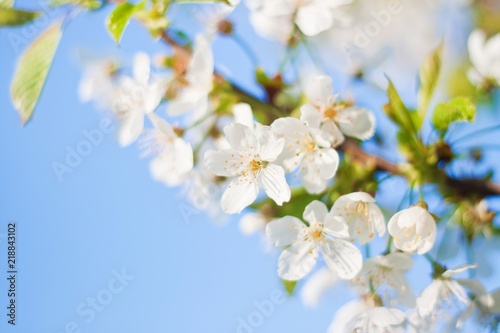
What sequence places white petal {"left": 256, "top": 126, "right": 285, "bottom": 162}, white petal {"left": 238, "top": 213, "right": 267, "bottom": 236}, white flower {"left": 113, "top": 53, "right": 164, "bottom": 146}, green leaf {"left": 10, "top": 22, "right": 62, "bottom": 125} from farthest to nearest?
white petal {"left": 238, "top": 213, "right": 267, "bottom": 236}
white flower {"left": 113, "top": 53, "right": 164, "bottom": 146}
green leaf {"left": 10, "top": 22, "right": 62, "bottom": 125}
white petal {"left": 256, "top": 126, "right": 285, "bottom": 162}

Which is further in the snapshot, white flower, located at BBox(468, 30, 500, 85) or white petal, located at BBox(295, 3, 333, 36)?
white flower, located at BBox(468, 30, 500, 85)

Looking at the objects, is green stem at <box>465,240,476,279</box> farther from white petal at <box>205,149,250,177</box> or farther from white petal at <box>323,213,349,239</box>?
white petal at <box>205,149,250,177</box>

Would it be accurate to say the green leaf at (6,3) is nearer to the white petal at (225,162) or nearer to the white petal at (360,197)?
the white petal at (225,162)

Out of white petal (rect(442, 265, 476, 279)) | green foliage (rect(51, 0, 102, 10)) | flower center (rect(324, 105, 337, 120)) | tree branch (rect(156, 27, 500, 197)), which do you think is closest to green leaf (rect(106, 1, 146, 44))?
green foliage (rect(51, 0, 102, 10))

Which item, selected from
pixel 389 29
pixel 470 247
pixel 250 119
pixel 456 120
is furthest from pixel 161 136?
pixel 389 29

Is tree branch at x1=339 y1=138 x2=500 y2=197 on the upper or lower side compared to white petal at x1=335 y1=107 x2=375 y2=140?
lower

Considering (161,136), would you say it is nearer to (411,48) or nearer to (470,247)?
(470,247)
